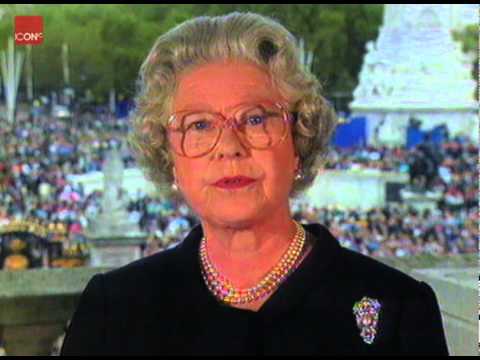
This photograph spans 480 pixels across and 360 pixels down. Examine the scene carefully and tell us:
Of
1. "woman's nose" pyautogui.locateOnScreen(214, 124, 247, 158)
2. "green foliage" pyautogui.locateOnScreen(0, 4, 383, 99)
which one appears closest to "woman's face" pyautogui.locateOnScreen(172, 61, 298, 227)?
"woman's nose" pyautogui.locateOnScreen(214, 124, 247, 158)

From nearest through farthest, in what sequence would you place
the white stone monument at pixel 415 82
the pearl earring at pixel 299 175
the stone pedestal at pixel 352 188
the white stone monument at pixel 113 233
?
the pearl earring at pixel 299 175 < the white stone monument at pixel 113 233 < the stone pedestal at pixel 352 188 < the white stone monument at pixel 415 82

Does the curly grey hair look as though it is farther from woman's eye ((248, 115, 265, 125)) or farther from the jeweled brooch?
the jeweled brooch

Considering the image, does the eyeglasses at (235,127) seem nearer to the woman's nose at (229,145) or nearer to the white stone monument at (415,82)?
the woman's nose at (229,145)

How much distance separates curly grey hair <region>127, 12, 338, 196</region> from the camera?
5.81ft

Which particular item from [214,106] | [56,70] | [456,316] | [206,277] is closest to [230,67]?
[214,106]

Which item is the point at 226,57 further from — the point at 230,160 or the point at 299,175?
the point at 299,175

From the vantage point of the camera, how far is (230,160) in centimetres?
171

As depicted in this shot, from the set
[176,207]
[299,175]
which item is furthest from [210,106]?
[176,207]

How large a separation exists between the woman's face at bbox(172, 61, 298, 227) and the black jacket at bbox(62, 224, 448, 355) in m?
0.17

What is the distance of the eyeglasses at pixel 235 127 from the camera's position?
1729 mm

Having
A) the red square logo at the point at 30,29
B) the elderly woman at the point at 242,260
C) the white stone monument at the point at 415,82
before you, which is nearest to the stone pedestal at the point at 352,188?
the white stone monument at the point at 415,82

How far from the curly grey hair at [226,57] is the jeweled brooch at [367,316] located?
339 millimetres

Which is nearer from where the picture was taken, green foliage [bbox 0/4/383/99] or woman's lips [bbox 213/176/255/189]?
woman's lips [bbox 213/176/255/189]

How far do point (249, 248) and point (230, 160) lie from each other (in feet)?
0.71
